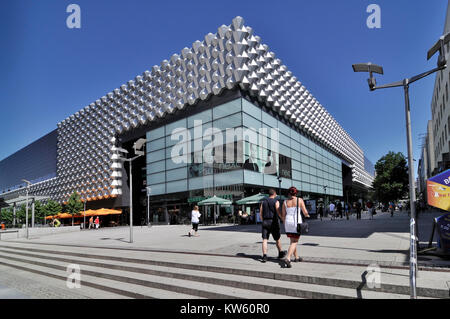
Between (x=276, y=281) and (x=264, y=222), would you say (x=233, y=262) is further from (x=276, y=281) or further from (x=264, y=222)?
(x=276, y=281)

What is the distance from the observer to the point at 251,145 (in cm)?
3162

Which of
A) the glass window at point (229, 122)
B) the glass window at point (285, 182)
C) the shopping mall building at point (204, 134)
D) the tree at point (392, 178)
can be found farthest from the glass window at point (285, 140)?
the tree at point (392, 178)

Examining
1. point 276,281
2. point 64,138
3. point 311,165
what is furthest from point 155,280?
point 64,138

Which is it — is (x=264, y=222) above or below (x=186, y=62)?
below

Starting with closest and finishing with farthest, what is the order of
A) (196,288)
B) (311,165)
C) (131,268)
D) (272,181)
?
1. (196,288)
2. (131,268)
3. (272,181)
4. (311,165)

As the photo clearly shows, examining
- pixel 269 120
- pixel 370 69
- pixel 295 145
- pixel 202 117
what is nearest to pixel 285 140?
pixel 295 145

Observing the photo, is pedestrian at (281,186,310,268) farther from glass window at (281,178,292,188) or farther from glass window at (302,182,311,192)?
glass window at (302,182,311,192)

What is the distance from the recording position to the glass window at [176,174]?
35062 mm

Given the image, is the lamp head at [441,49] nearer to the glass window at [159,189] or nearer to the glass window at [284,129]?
the glass window at [284,129]

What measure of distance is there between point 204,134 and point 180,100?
18.2ft

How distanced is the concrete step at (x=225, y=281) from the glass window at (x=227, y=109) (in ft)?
75.9

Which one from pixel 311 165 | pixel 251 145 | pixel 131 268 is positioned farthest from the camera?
pixel 311 165
